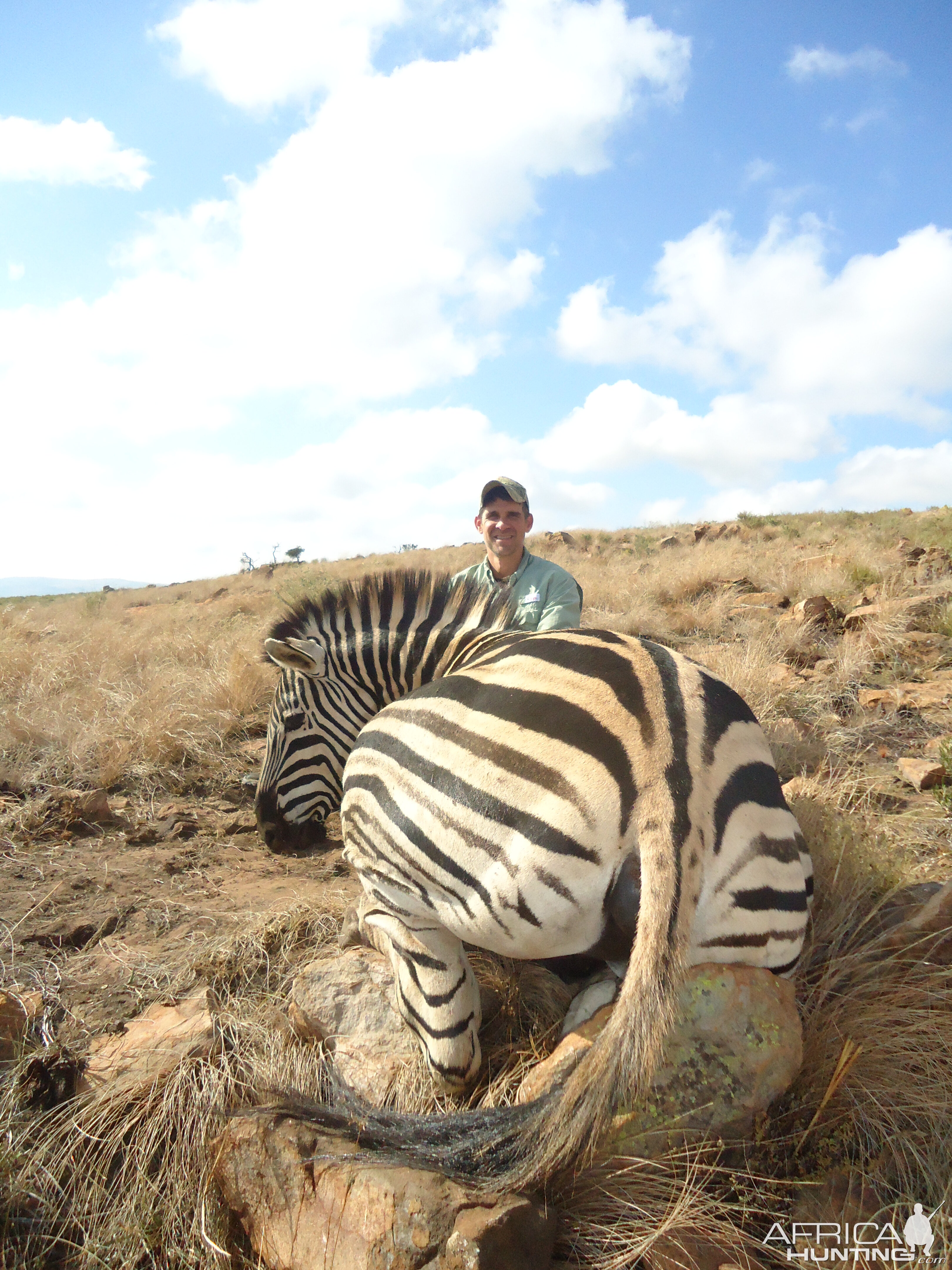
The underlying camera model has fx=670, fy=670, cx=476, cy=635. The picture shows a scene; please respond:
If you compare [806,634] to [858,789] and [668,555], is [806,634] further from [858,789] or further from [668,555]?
[668,555]

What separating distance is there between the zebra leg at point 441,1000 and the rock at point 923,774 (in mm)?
3106

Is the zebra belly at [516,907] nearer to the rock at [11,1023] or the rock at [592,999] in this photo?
the rock at [592,999]

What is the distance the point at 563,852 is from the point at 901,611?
244 inches

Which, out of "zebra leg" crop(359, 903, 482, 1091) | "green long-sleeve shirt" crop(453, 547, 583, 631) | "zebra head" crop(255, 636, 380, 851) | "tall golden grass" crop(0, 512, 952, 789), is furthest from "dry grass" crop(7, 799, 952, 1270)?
"tall golden grass" crop(0, 512, 952, 789)

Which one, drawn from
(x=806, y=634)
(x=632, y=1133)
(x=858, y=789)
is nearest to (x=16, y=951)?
(x=632, y=1133)

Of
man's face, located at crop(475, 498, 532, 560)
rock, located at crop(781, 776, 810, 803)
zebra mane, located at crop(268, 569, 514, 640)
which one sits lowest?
rock, located at crop(781, 776, 810, 803)

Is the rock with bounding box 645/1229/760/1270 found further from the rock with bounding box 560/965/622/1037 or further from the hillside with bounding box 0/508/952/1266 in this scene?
the rock with bounding box 560/965/622/1037

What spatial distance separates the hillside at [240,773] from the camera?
2844 millimetres

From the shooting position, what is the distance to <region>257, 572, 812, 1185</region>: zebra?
1.60m

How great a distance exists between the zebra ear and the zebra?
1091 millimetres

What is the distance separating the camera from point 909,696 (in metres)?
5.26

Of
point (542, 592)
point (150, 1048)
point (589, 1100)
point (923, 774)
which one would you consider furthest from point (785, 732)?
point (150, 1048)

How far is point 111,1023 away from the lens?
8.55 ft

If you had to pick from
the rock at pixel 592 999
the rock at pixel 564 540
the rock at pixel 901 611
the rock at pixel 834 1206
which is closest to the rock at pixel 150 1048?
the rock at pixel 592 999
